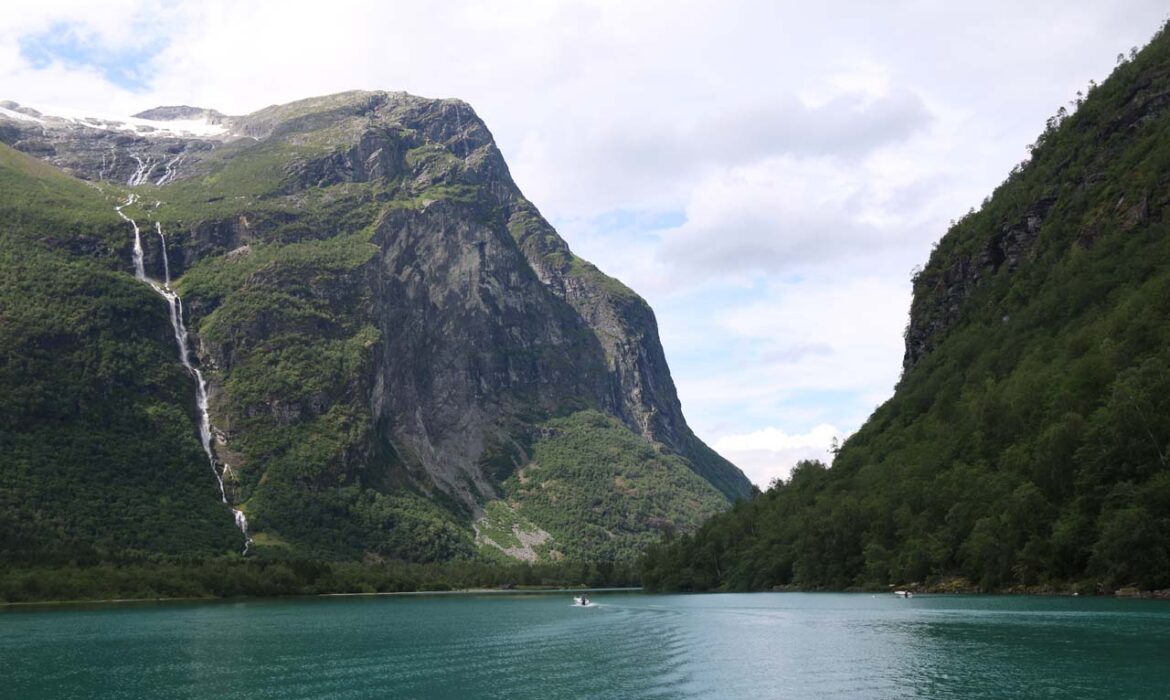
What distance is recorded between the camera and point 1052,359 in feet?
460

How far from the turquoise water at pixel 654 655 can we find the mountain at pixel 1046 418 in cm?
814

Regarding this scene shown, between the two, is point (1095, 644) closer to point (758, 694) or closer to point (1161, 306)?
point (758, 694)

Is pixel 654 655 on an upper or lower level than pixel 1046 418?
lower

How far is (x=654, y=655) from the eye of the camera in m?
86.8

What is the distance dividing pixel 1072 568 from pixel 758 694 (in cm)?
6136

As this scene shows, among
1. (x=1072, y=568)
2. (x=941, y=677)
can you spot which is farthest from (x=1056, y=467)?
(x=941, y=677)

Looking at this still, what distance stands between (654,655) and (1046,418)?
63231 mm

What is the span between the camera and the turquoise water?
65.6 m

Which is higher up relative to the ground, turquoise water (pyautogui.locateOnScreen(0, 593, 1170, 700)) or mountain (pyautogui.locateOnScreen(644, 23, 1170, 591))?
mountain (pyautogui.locateOnScreen(644, 23, 1170, 591))

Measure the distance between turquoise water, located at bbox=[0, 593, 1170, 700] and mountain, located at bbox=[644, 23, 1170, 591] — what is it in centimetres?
814

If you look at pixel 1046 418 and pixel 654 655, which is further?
pixel 1046 418

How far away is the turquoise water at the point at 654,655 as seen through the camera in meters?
65.6

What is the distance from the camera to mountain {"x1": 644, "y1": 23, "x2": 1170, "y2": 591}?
340 feet

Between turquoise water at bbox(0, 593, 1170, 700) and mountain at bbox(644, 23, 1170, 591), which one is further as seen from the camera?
mountain at bbox(644, 23, 1170, 591)
